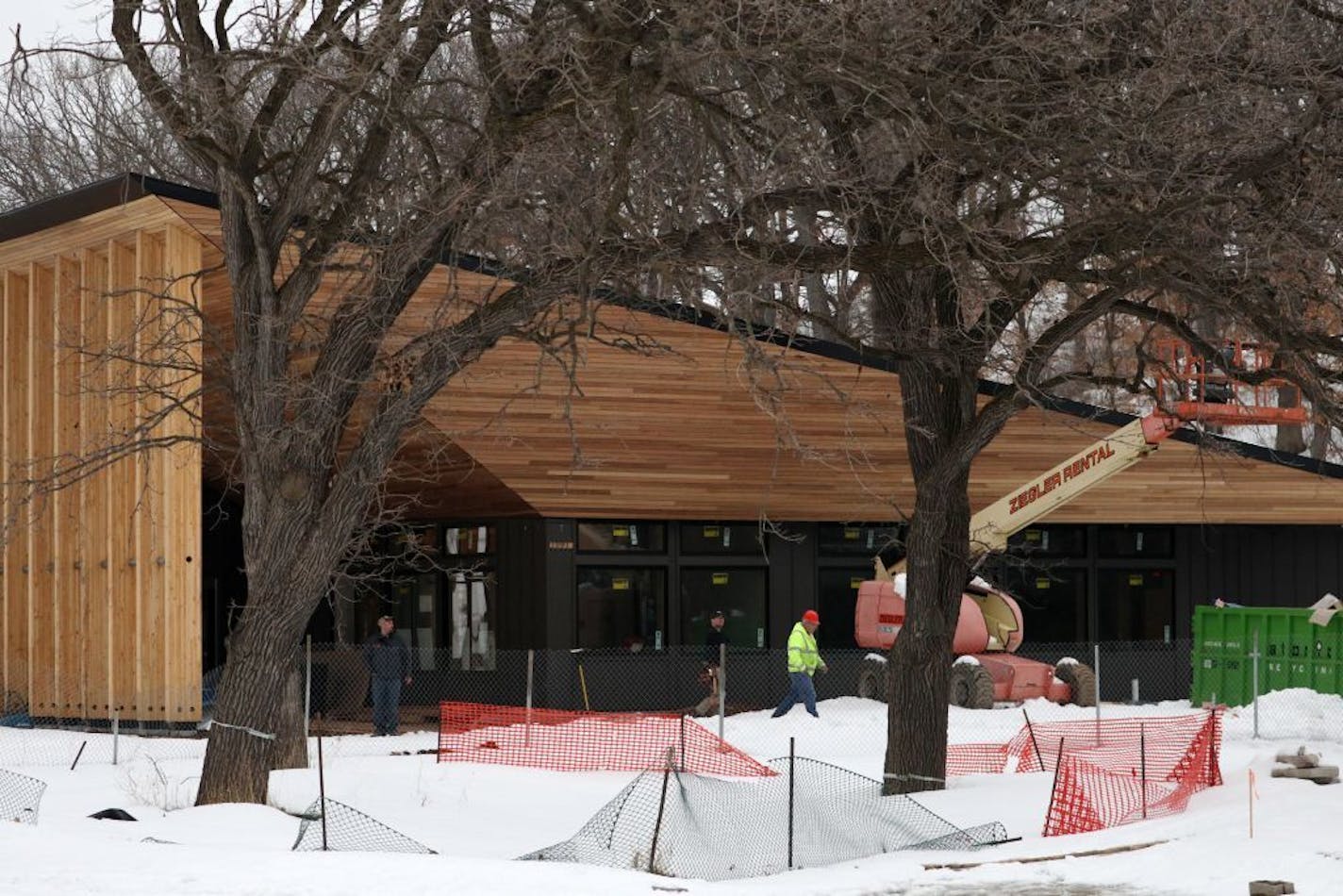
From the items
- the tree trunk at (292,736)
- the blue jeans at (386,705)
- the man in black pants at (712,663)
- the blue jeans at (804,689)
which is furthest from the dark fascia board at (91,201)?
the man in black pants at (712,663)

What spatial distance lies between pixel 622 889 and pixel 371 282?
5413 mm

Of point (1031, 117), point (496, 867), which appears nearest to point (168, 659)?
point (496, 867)

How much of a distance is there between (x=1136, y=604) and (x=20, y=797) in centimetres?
1973

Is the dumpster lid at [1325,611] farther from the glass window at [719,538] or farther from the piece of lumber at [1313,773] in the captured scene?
the piece of lumber at [1313,773]

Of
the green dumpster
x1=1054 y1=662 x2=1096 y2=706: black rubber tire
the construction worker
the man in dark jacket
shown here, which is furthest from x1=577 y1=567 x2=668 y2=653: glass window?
the green dumpster

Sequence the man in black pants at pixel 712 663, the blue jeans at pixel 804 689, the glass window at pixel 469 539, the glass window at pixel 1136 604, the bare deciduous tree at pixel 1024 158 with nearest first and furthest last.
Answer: the bare deciduous tree at pixel 1024 158 → the blue jeans at pixel 804 689 → the man in black pants at pixel 712 663 → the glass window at pixel 469 539 → the glass window at pixel 1136 604

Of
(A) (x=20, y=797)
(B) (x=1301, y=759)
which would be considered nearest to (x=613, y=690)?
(A) (x=20, y=797)

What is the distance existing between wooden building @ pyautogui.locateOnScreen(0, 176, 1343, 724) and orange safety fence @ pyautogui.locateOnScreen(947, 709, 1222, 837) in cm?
275

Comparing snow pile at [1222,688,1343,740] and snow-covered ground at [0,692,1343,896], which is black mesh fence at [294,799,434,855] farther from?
snow pile at [1222,688,1343,740]

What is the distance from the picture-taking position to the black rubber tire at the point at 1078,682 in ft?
90.3

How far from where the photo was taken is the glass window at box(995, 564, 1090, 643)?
30.6 meters

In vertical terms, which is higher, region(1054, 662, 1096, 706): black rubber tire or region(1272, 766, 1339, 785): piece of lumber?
region(1272, 766, 1339, 785): piece of lumber

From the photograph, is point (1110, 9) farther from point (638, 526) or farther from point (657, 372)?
point (638, 526)

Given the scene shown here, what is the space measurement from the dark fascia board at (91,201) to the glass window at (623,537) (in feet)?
26.1
